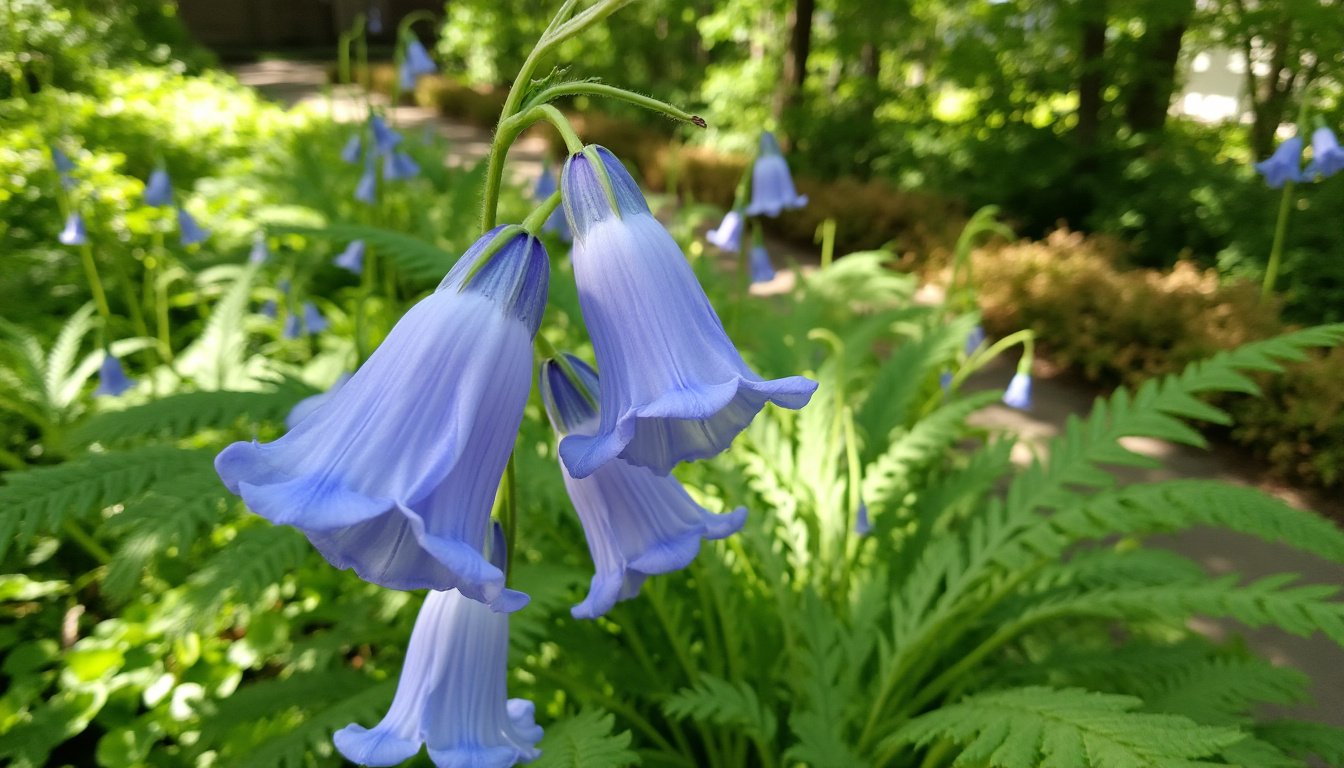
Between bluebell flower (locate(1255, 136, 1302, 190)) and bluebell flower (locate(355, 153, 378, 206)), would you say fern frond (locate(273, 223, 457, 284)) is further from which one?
bluebell flower (locate(1255, 136, 1302, 190))

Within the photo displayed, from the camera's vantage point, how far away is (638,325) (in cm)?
72

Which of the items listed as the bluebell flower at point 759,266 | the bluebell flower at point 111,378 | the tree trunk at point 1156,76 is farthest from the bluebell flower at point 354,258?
the tree trunk at point 1156,76

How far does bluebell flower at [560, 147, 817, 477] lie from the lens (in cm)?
70

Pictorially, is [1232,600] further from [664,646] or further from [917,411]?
[917,411]

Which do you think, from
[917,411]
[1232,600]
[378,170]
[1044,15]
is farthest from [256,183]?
[1044,15]

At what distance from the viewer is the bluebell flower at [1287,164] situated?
3352 mm

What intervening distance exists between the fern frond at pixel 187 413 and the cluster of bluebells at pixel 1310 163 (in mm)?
4040

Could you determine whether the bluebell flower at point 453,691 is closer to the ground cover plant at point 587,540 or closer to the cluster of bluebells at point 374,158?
the ground cover plant at point 587,540

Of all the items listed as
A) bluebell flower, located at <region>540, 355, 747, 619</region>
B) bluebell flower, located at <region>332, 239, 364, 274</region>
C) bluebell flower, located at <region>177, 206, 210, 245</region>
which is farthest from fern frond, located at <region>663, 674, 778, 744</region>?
bluebell flower, located at <region>177, 206, 210, 245</region>

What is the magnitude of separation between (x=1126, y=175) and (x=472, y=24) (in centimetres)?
1344

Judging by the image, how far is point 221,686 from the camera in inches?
75.8

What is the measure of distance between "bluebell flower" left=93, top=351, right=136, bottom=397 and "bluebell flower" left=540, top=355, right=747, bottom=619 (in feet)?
8.19

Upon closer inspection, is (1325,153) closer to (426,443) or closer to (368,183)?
→ (426,443)

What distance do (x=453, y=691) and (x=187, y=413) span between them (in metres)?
1.32
